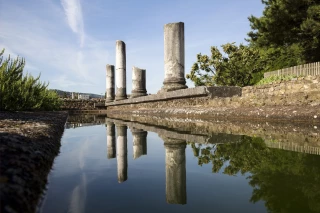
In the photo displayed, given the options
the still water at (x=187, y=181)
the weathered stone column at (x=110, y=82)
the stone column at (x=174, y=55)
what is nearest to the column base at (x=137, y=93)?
the stone column at (x=174, y=55)

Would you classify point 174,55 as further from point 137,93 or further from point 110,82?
point 110,82

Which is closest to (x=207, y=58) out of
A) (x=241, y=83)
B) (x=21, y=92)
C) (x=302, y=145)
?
(x=241, y=83)

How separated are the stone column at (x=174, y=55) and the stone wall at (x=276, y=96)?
1.73 metres

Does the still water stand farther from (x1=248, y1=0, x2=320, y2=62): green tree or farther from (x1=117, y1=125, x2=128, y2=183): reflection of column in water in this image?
(x1=248, y1=0, x2=320, y2=62): green tree

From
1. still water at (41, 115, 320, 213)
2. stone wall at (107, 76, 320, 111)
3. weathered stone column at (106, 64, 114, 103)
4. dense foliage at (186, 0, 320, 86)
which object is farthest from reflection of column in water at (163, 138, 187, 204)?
weathered stone column at (106, 64, 114, 103)

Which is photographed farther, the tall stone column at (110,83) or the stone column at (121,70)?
the tall stone column at (110,83)

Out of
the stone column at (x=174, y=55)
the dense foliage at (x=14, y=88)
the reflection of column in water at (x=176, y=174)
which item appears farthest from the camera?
the stone column at (x=174, y=55)

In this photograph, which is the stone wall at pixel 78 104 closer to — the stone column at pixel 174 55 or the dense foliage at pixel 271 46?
the dense foliage at pixel 271 46

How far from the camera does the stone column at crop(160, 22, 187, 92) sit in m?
10.8

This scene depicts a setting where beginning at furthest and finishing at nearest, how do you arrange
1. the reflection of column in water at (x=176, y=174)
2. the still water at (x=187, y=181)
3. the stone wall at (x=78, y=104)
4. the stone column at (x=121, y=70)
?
the stone wall at (x=78, y=104) < the stone column at (x=121, y=70) < the reflection of column in water at (x=176, y=174) < the still water at (x=187, y=181)

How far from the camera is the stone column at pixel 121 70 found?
1998 centimetres

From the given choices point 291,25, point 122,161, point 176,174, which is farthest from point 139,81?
point 176,174

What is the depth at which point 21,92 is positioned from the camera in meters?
9.16

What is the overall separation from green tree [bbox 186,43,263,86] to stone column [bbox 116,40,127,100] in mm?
10480
